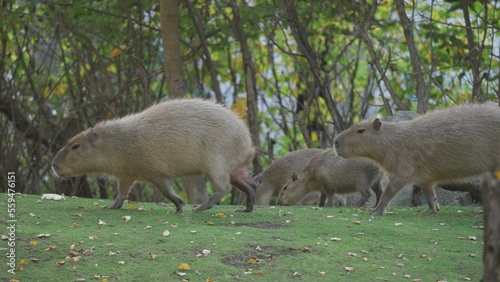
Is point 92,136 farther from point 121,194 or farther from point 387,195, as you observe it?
point 387,195

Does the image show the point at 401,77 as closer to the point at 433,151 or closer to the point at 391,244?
the point at 433,151

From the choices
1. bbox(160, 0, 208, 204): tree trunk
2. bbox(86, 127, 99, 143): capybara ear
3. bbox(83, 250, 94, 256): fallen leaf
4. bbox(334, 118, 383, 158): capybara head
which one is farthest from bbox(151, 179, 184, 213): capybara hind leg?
bbox(160, 0, 208, 204): tree trunk

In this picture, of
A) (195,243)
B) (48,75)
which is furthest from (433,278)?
(48,75)

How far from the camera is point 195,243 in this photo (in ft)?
19.5

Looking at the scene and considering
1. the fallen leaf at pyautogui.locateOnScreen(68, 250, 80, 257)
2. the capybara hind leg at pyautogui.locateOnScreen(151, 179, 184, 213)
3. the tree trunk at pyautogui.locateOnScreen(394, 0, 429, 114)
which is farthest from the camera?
the tree trunk at pyautogui.locateOnScreen(394, 0, 429, 114)

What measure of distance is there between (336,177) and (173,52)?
2857 mm

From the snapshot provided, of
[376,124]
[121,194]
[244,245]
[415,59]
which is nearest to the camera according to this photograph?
[244,245]

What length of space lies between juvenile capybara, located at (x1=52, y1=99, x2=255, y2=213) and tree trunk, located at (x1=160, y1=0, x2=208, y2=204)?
3.19 meters

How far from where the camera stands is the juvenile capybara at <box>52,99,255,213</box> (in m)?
7.75

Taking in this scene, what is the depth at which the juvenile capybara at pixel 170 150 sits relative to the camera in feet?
25.4

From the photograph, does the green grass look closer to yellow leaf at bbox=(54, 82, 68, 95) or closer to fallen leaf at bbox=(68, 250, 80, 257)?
fallen leaf at bbox=(68, 250, 80, 257)

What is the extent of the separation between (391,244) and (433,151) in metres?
1.88

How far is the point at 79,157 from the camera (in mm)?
8008

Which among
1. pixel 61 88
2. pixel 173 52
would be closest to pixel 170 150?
pixel 173 52
